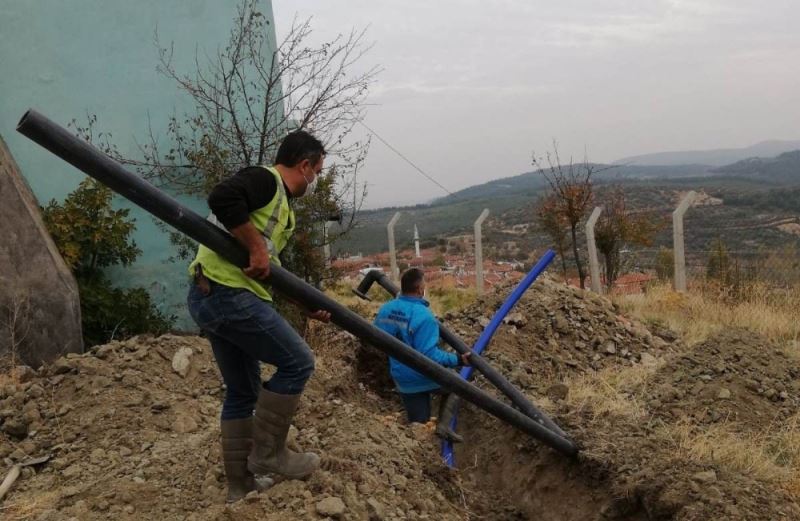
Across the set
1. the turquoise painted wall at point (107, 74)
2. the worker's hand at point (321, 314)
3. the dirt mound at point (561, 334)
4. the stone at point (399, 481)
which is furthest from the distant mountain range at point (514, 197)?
the worker's hand at point (321, 314)

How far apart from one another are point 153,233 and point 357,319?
6.28 metres

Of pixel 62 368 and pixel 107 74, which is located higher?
pixel 107 74

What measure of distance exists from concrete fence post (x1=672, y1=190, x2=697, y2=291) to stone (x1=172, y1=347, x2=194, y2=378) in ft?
26.0

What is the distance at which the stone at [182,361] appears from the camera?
5664mm

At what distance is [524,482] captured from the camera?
4.65m

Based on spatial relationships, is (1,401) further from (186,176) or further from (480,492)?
(186,176)

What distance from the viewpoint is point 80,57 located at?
8531 millimetres

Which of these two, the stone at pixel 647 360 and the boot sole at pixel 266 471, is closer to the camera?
the boot sole at pixel 266 471

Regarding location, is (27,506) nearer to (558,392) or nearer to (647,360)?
(558,392)

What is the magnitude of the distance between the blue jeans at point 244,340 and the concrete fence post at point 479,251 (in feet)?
34.3

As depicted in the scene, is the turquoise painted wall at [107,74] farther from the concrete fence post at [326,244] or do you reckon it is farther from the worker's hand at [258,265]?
the worker's hand at [258,265]

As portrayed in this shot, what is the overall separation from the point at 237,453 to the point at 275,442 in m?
0.19

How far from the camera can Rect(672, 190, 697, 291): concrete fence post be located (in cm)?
1106

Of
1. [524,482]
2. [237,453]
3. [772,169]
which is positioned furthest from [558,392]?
[772,169]
